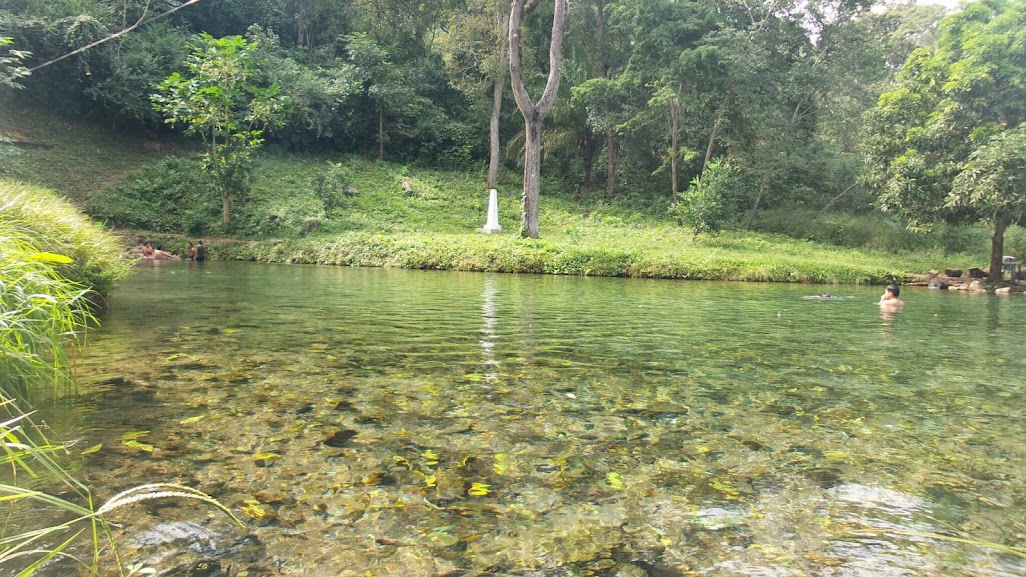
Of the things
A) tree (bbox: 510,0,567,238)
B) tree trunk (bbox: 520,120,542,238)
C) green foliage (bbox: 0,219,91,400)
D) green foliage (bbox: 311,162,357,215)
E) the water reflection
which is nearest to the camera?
green foliage (bbox: 0,219,91,400)

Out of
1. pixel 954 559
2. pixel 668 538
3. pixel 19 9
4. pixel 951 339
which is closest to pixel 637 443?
pixel 668 538

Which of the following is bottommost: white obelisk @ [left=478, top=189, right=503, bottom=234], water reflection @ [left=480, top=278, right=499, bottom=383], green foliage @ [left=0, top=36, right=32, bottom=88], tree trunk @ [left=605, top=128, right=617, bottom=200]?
water reflection @ [left=480, top=278, right=499, bottom=383]

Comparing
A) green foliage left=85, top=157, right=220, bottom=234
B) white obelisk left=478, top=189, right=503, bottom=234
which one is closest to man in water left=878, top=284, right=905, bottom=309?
white obelisk left=478, top=189, right=503, bottom=234

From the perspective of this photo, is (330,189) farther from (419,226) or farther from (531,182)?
(531,182)

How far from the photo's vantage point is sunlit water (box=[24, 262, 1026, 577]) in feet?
7.89

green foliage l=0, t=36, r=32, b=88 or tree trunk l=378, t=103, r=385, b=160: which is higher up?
tree trunk l=378, t=103, r=385, b=160

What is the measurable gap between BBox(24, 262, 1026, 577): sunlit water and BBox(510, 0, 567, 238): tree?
1438 centimetres

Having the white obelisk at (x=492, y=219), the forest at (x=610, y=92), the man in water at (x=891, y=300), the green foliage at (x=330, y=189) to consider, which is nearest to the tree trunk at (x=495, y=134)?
the forest at (x=610, y=92)

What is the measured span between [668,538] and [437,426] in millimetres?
1746

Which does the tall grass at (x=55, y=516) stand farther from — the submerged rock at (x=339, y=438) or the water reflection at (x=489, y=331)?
the water reflection at (x=489, y=331)

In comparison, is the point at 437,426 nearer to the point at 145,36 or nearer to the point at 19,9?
the point at 19,9

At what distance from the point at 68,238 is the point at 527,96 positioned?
1683 cm

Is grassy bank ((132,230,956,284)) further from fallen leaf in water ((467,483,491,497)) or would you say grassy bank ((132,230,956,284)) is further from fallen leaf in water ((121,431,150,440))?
fallen leaf in water ((467,483,491,497))

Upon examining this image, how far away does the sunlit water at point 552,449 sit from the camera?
2404 mm
